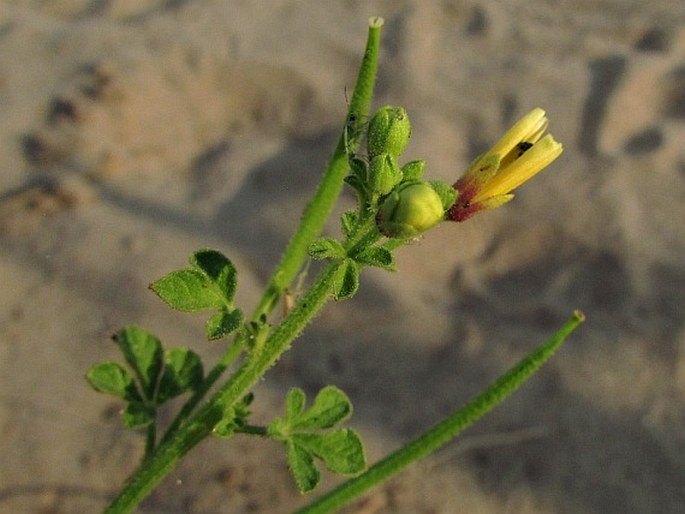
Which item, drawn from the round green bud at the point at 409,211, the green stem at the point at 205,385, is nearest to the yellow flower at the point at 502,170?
the round green bud at the point at 409,211

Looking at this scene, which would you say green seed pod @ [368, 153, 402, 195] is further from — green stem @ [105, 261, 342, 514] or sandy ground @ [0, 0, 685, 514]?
sandy ground @ [0, 0, 685, 514]

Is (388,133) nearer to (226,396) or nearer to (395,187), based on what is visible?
(395,187)

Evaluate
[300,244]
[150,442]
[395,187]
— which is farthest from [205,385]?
[395,187]

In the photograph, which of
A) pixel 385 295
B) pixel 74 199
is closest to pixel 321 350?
pixel 385 295

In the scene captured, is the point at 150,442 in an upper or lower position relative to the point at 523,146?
lower

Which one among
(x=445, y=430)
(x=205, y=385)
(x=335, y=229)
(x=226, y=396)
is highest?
(x=335, y=229)

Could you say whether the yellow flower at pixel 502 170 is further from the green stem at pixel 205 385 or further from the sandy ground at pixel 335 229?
the sandy ground at pixel 335 229

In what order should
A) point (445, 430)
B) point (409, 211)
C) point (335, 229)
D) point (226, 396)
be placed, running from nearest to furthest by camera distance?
point (409, 211)
point (226, 396)
point (445, 430)
point (335, 229)
